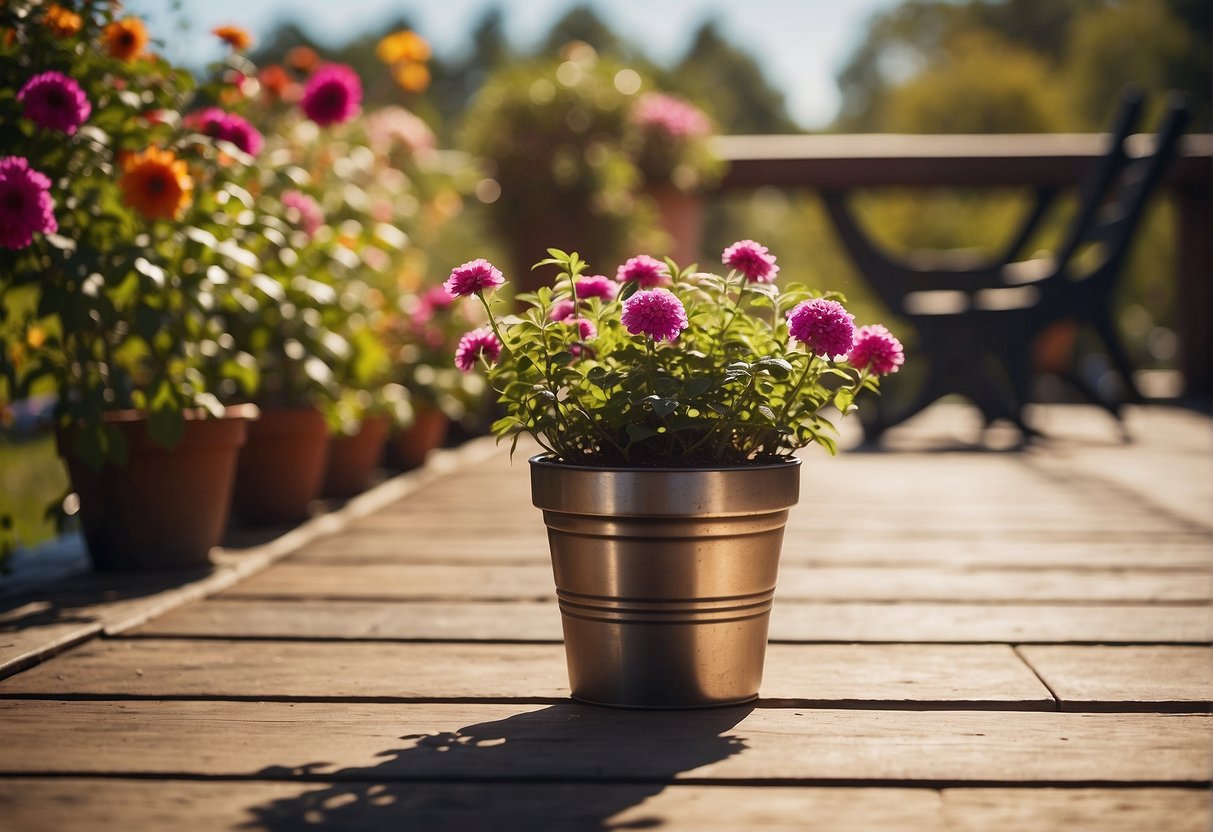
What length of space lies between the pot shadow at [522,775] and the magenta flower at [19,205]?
3.56 feet

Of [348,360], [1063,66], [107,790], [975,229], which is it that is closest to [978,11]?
[1063,66]

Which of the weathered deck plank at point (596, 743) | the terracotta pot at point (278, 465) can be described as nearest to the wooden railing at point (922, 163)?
the terracotta pot at point (278, 465)

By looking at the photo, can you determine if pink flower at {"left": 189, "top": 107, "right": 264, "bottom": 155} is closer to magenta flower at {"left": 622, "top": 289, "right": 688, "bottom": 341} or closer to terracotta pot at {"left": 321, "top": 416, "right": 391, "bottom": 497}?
terracotta pot at {"left": 321, "top": 416, "right": 391, "bottom": 497}

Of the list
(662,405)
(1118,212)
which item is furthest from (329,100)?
(1118,212)

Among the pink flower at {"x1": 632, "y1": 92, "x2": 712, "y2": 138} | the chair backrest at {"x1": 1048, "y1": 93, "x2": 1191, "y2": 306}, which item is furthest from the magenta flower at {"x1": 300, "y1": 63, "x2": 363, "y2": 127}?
the chair backrest at {"x1": 1048, "y1": 93, "x2": 1191, "y2": 306}

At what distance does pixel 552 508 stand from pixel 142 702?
1.99 feet

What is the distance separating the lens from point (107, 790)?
142 cm

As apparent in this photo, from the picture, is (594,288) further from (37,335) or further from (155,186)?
(37,335)

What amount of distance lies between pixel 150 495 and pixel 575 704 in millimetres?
1232

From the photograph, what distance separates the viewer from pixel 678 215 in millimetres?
6469

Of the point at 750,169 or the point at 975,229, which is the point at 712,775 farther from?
the point at 975,229

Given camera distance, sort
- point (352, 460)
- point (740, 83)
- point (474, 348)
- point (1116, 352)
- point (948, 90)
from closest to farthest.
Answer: point (474, 348) → point (352, 460) → point (1116, 352) → point (948, 90) → point (740, 83)

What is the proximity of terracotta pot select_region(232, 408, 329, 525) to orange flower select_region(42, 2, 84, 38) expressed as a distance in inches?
39.5

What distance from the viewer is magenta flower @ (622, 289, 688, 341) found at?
1626 mm
